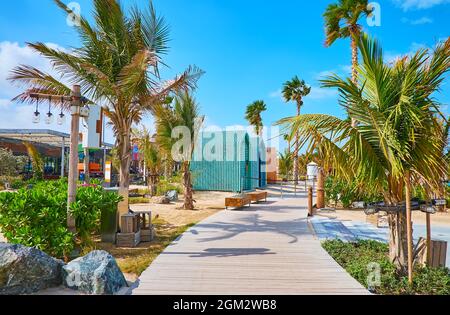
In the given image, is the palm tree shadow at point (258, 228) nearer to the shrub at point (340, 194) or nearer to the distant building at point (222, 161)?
the shrub at point (340, 194)

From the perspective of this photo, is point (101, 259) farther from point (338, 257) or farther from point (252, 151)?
point (252, 151)

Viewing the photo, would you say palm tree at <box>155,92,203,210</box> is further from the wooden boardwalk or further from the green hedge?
the green hedge

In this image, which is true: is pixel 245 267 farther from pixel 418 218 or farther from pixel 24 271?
pixel 418 218

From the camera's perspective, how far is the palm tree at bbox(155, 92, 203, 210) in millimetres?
13984

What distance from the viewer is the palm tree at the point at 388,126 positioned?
4398 mm

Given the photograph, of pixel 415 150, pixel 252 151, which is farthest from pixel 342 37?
pixel 415 150

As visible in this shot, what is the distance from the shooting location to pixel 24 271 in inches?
158

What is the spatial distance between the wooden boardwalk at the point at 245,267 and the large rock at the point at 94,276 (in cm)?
33

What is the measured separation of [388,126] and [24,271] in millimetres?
5764

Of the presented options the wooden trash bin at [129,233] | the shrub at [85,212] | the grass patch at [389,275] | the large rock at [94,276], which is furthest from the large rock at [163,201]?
the large rock at [94,276]

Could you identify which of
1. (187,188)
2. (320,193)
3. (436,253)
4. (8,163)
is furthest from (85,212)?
(8,163)

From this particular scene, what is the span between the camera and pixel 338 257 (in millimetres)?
6082

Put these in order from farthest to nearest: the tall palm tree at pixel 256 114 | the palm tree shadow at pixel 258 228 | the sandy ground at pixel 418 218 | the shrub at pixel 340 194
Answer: the tall palm tree at pixel 256 114
the shrub at pixel 340 194
the sandy ground at pixel 418 218
the palm tree shadow at pixel 258 228

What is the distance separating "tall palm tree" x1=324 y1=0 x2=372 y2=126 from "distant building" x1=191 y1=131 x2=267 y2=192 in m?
9.39
